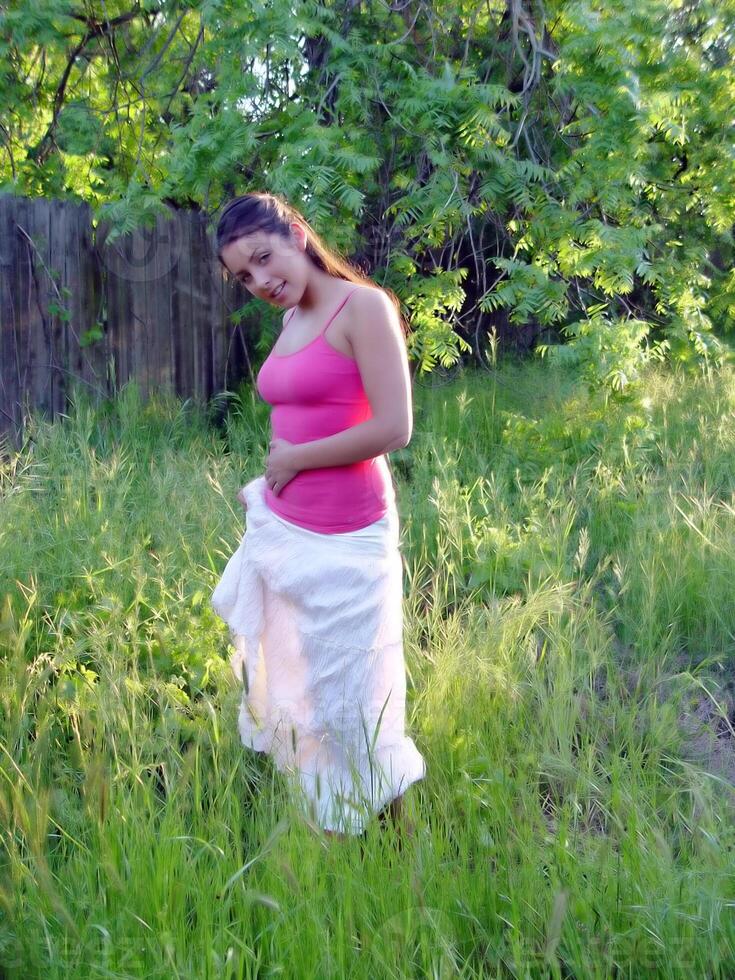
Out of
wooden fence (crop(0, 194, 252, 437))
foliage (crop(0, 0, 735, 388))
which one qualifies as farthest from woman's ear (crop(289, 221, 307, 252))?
wooden fence (crop(0, 194, 252, 437))

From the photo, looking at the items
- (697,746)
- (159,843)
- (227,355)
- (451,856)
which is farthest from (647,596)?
(227,355)

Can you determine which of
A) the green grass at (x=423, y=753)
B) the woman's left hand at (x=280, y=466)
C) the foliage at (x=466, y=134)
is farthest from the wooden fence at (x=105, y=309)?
the woman's left hand at (x=280, y=466)

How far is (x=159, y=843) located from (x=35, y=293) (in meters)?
5.26

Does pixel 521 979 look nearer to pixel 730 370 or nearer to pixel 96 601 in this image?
pixel 96 601

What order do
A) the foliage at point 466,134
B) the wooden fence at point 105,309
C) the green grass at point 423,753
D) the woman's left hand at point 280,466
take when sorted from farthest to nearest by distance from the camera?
the wooden fence at point 105,309
the foliage at point 466,134
the woman's left hand at point 280,466
the green grass at point 423,753

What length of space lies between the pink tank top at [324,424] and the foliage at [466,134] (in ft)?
10.1

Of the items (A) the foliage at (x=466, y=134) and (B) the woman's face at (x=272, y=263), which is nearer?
(B) the woman's face at (x=272, y=263)

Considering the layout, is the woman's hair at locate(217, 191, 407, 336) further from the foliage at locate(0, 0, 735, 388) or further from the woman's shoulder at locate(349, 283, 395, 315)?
the foliage at locate(0, 0, 735, 388)

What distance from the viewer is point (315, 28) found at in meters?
5.33

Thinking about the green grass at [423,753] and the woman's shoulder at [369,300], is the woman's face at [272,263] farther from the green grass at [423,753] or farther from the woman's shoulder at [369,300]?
the green grass at [423,753]

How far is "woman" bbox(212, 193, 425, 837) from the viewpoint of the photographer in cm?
237

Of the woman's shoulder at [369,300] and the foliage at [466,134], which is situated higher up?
the foliage at [466,134]

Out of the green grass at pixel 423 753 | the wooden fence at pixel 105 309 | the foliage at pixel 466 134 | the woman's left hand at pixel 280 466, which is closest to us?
the green grass at pixel 423 753

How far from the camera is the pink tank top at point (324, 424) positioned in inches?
94.7
